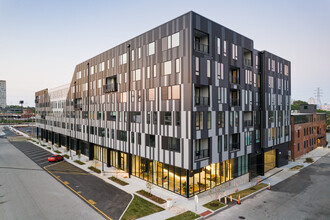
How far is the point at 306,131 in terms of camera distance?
44.8m

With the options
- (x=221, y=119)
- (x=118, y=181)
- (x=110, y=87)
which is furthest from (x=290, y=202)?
(x=110, y=87)

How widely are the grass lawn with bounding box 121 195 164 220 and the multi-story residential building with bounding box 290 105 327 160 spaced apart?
3372 centimetres

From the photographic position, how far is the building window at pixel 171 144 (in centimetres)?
2227

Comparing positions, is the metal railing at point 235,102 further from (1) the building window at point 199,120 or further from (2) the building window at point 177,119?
(2) the building window at point 177,119

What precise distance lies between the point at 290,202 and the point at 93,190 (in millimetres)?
22594

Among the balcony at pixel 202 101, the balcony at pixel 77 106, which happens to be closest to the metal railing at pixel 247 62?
the balcony at pixel 202 101

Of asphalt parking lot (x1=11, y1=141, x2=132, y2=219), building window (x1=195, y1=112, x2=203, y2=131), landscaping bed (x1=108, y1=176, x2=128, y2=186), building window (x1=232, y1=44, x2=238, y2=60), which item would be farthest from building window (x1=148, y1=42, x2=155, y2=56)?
asphalt parking lot (x1=11, y1=141, x2=132, y2=219)

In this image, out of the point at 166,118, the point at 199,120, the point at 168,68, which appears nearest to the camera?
the point at 199,120

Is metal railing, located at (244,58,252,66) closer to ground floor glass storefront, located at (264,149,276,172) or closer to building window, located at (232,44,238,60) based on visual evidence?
building window, located at (232,44,238,60)

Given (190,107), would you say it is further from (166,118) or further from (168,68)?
(168,68)

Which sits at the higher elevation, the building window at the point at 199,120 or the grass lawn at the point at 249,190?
the building window at the point at 199,120

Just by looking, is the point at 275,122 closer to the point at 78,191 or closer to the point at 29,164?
the point at 78,191

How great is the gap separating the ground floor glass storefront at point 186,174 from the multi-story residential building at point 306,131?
18.6m

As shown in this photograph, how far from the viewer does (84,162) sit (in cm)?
3791
